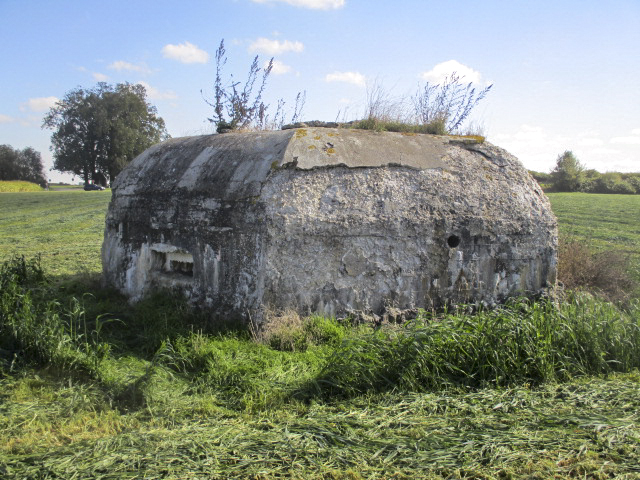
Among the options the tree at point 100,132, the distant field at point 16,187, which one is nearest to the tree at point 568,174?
the tree at point 100,132

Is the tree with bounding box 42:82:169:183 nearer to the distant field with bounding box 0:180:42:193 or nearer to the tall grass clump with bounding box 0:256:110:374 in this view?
the distant field with bounding box 0:180:42:193

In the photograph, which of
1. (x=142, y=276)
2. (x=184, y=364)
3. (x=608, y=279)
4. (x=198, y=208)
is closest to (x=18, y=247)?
(x=142, y=276)

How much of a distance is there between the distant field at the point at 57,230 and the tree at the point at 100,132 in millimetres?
7122

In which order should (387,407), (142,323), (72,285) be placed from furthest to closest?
(72,285) < (142,323) < (387,407)

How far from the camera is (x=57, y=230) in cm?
1645

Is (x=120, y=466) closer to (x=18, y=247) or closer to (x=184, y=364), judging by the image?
(x=184, y=364)

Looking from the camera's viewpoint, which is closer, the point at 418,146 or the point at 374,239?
the point at 374,239

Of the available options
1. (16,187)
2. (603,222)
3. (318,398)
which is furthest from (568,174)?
(16,187)

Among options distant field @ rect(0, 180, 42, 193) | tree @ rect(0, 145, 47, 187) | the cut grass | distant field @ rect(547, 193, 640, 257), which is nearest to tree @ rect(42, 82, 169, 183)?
distant field @ rect(0, 180, 42, 193)

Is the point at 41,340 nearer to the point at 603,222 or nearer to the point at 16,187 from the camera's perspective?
the point at 603,222

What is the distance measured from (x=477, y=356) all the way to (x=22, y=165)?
2162 inches

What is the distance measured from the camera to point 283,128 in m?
6.57

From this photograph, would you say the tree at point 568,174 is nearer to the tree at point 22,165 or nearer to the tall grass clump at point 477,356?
the tall grass clump at point 477,356

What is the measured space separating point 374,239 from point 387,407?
7.07 ft
